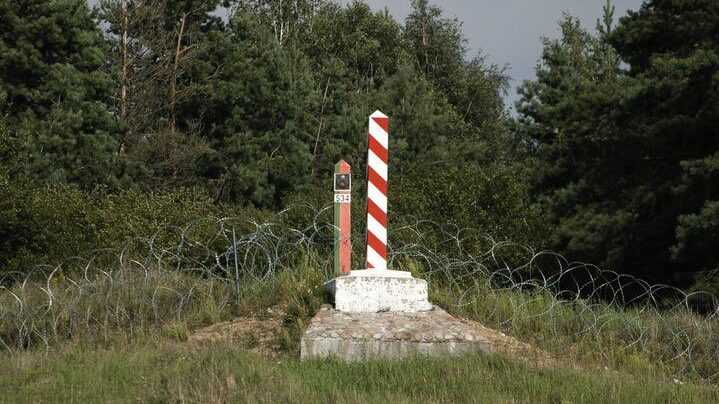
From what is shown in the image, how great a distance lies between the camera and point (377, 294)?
32.4 feet

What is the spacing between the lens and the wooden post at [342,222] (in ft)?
37.6

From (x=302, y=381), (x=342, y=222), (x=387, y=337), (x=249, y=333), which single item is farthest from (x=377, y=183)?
(x=302, y=381)

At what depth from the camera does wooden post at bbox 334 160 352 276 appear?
11.5m

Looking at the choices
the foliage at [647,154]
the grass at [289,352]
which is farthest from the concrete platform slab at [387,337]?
the foliage at [647,154]

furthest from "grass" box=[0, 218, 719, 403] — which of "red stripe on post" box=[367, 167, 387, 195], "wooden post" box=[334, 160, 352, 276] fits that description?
"red stripe on post" box=[367, 167, 387, 195]

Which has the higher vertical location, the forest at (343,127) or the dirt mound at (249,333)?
the forest at (343,127)

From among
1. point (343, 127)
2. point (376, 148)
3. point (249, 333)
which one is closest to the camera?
point (249, 333)

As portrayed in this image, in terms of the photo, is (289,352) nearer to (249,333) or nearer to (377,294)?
(249,333)

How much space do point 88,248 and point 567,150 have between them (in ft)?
35.2

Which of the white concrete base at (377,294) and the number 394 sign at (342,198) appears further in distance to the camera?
the number 394 sign at (342,198)

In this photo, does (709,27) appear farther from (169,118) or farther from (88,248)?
(169,118)

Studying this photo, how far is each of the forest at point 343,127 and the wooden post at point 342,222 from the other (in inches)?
248

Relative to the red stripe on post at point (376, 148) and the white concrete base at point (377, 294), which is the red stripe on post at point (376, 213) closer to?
the red stripe on post at point (376, 148)

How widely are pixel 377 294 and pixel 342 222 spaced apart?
188cm
